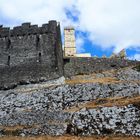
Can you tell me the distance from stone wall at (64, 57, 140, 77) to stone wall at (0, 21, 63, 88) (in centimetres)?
488

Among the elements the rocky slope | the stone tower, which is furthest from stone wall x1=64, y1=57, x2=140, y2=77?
the stone tower

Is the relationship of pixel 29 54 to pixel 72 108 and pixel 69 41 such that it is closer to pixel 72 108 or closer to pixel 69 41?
pixel 72 108

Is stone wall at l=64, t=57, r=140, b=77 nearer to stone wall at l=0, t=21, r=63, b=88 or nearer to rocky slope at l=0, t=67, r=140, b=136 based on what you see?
stone wall at l=0, t=21, r=63, b=88

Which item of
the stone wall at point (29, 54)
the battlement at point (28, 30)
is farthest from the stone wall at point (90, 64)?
the battlement at point (28, 30)

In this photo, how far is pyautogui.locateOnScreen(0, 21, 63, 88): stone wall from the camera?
56.5 metres

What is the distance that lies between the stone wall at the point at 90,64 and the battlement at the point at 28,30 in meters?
7.90

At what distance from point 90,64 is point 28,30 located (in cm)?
1163

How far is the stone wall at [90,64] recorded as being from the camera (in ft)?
213

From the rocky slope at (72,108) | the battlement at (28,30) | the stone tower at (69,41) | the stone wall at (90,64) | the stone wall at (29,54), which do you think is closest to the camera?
the rocky slope at (72,108)

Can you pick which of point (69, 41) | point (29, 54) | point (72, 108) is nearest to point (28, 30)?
point (29, 54)

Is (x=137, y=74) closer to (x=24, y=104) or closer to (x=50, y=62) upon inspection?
(x=50, y=62)

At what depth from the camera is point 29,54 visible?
190 ft

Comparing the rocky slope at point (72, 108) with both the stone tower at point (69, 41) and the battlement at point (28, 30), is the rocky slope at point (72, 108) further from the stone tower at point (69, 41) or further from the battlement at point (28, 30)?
the stone tower at point (69, 41)

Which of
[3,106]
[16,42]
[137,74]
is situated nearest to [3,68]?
[16,42]
